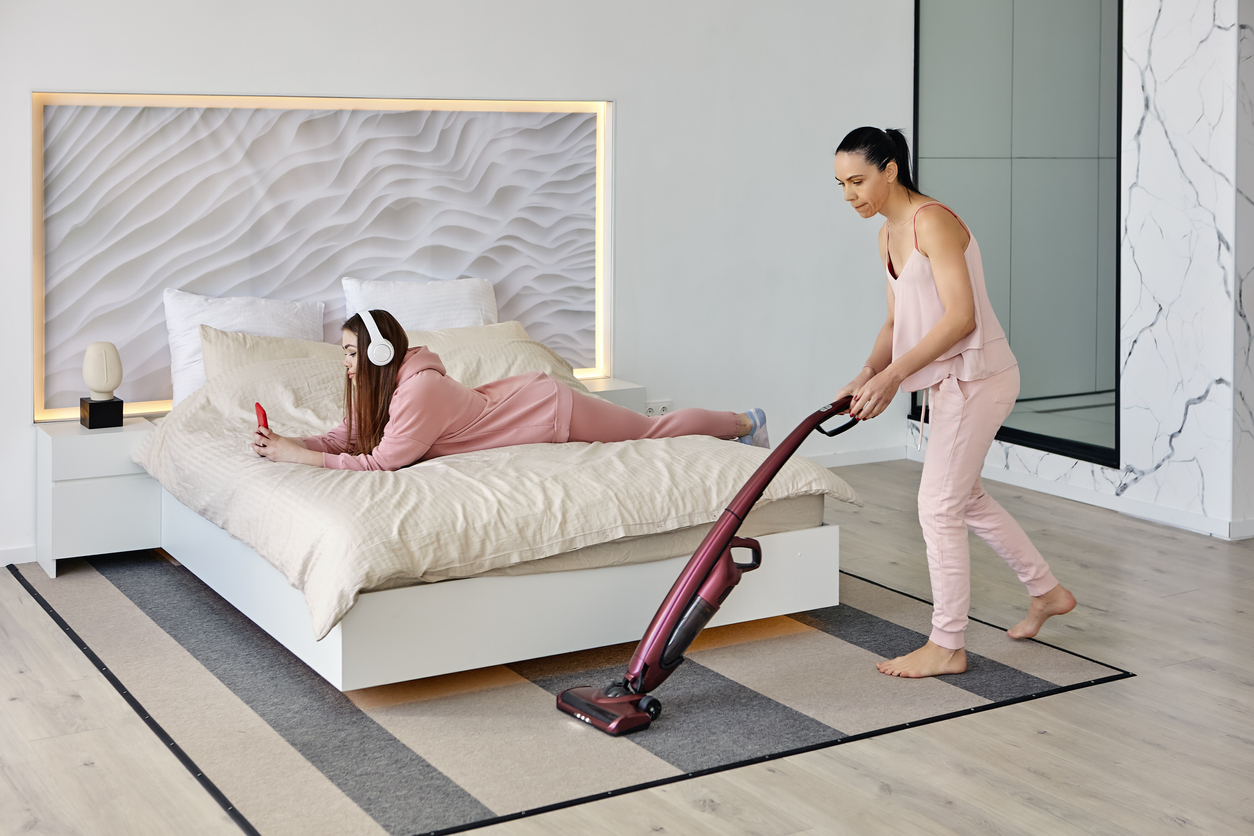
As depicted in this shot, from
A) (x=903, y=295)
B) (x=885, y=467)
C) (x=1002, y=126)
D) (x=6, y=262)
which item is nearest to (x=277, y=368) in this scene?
(x=6, y=262)

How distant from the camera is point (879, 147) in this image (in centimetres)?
274

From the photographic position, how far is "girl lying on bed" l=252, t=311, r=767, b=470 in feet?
10.3

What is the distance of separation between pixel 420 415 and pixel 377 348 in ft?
0.68

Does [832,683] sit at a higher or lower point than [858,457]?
lower

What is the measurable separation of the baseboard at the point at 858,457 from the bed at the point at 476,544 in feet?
6.98

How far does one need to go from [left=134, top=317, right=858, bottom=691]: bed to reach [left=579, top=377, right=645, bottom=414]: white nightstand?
1186mm

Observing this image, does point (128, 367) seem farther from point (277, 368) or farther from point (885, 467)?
point (885, 467)

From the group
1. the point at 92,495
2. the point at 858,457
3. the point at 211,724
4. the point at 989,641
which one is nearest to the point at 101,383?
the point at 92,495

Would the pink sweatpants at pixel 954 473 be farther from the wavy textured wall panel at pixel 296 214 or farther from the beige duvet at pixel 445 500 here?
the wavy textured wall panel at pixel 296 214

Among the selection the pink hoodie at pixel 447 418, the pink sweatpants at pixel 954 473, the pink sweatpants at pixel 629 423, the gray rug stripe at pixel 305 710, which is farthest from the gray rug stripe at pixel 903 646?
the gray rug stripe at pixel 305 710

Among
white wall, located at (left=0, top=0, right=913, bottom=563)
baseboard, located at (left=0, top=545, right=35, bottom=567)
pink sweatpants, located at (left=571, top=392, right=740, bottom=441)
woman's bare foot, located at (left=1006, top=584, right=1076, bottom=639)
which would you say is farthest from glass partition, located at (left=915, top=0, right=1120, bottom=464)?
baseboard, located at (left=0, top=545, right=35, bottom=567)

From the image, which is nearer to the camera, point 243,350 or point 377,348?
point 377,348

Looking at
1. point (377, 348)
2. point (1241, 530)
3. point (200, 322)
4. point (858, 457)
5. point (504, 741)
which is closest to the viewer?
point (504, 741)

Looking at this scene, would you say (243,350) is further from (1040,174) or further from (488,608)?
(1040,174)
